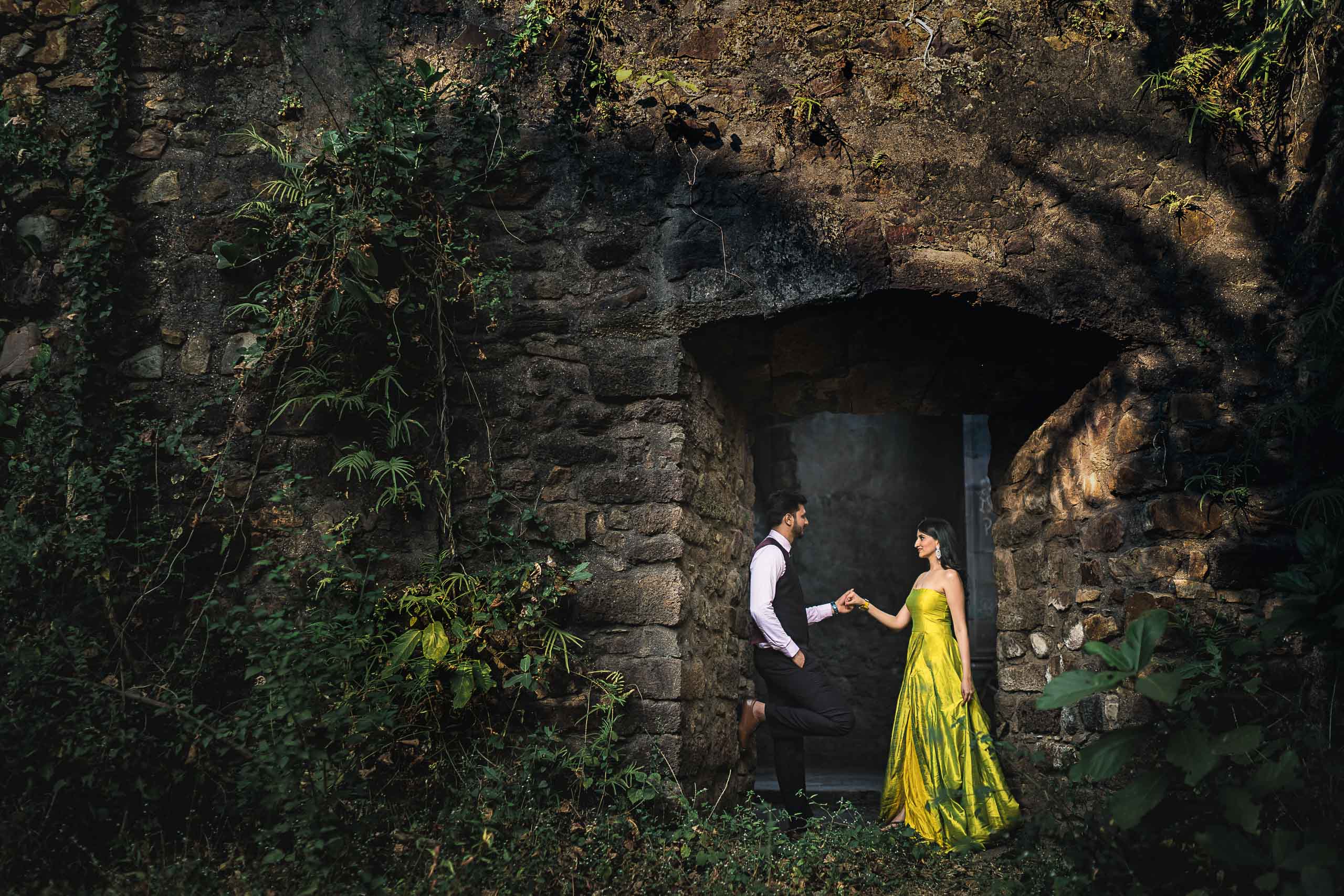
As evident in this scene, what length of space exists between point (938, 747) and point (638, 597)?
1765mm

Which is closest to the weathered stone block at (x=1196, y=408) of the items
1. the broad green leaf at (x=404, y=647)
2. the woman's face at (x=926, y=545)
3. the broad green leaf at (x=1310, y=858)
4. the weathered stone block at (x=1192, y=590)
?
the weathered stone block at (x=1192, y=590)

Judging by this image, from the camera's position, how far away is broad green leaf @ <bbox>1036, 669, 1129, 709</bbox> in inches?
85.2

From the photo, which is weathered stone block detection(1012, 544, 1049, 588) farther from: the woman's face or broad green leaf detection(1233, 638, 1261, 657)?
broad green leaf detection(1233, 638, 1261, 657)

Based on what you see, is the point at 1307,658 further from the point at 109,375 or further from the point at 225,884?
the point at 109,375

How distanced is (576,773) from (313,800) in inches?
33.4

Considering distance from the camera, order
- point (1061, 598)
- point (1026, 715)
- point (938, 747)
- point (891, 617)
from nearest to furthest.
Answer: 1. point (1061, 598)
2. point (1026, 715)
3. point (938, 747)
4. point (891, 617)

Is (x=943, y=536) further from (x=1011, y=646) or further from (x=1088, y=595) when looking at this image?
(x=1088, y=595)

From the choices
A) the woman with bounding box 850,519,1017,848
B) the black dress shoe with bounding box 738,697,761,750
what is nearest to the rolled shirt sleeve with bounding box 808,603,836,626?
the woman with bounding box 850,519,1017,848

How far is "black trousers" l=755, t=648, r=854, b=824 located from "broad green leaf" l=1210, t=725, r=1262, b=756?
2264 mm

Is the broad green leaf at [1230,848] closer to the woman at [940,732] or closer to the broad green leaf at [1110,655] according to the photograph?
the broad green leaf at [1110,655]

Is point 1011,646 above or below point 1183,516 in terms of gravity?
below

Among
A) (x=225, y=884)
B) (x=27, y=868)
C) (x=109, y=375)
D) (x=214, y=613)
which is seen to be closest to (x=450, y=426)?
(x=214, y=613)

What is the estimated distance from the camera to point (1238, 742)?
7.15ft

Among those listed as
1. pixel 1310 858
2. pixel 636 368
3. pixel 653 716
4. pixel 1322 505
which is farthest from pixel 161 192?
pixel 1322 505
